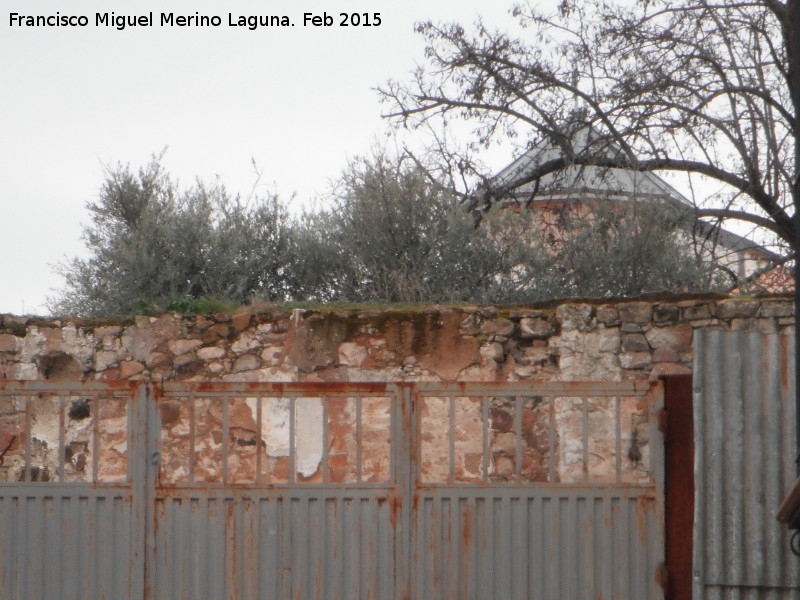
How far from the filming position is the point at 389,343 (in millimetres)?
7156

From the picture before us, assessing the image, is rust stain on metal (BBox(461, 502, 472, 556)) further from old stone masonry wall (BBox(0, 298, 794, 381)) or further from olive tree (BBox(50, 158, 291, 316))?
olive tree (BBox(50, 158, 291, 316))

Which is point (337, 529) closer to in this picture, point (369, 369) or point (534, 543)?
point (534, 543)

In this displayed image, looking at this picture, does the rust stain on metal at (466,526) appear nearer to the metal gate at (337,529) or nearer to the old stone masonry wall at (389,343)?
the metal gate at (337,529)

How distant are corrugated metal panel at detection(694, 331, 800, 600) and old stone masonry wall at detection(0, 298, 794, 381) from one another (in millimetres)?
3120

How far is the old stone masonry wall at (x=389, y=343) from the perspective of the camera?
22.9ft

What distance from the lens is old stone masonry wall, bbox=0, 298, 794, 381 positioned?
6977 millimetres

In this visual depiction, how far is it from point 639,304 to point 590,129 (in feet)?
24.4

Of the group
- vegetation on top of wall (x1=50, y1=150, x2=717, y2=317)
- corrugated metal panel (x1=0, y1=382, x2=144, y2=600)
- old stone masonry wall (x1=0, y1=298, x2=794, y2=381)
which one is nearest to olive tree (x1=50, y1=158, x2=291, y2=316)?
vegetation on top of wall (x1=50, y1=150, x2=717, y2=317)

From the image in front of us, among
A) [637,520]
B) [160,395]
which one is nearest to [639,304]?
[637,520]

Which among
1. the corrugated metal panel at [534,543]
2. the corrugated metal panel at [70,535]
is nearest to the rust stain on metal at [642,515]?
the corrugated metal panel at [534,543]

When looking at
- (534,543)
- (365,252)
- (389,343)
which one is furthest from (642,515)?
(365,252)

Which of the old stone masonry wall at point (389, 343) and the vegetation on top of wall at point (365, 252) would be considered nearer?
the old stone masonry wall at point (389, 343)

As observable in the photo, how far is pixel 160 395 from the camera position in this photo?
4.02 m

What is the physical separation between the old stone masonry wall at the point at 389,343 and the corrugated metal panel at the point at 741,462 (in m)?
3.12
